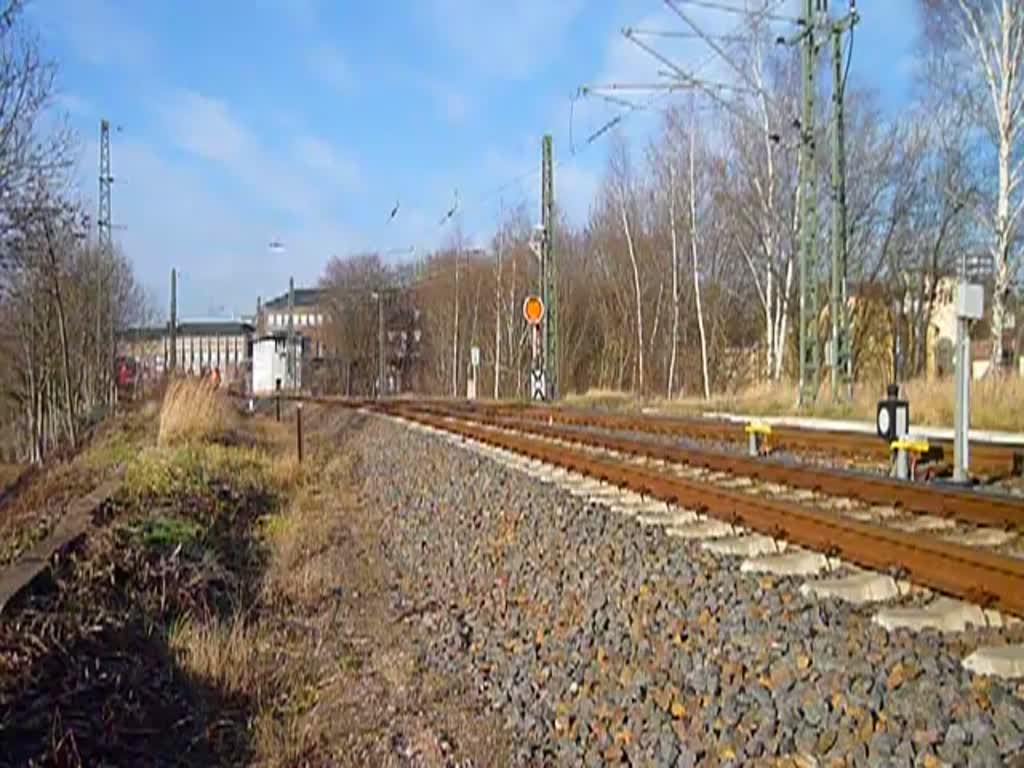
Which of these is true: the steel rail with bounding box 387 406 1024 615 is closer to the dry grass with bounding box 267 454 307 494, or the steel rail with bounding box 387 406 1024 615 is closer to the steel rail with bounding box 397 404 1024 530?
the steel rail with bounding box 397 404 1024 530

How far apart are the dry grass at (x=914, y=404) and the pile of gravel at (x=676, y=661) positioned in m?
12.1

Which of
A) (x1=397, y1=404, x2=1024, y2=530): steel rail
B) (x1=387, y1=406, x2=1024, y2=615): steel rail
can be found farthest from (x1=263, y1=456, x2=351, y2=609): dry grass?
(x1=397, y1=404, x2=1024, y2=530): steel rail

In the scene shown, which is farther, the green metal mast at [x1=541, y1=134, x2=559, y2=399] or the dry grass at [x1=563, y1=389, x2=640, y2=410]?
the green metal mast at [x1=541, y1=134, x2=559, y2=399]

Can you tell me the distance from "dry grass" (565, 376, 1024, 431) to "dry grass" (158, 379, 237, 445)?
12106 millimetres

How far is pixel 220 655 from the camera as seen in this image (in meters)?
7.04

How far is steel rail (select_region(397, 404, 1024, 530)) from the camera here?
734 centimetres

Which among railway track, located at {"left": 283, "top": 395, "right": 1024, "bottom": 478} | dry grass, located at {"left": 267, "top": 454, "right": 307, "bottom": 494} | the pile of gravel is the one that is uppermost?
railway track, located at {"left": 283, "top": 395, "right": 1024, "bottom": 478}

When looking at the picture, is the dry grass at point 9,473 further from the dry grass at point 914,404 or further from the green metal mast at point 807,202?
the green metal mast at point 807,202

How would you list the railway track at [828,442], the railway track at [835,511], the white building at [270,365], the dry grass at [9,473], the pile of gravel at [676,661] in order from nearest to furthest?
the pile of gravel at [676,661], the railway track at [835,511], the railway track at [828,442], the dry grass at [9,473], the white building at [270,365]

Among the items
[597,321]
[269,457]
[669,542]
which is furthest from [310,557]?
[597,321]

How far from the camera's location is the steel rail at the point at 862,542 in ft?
15.9

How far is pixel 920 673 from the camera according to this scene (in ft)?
13.1

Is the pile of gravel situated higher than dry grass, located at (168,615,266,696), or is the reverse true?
the pile of gravel

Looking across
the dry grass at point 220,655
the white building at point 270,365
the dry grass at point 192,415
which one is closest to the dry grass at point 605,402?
the dry grass at point 192,415
